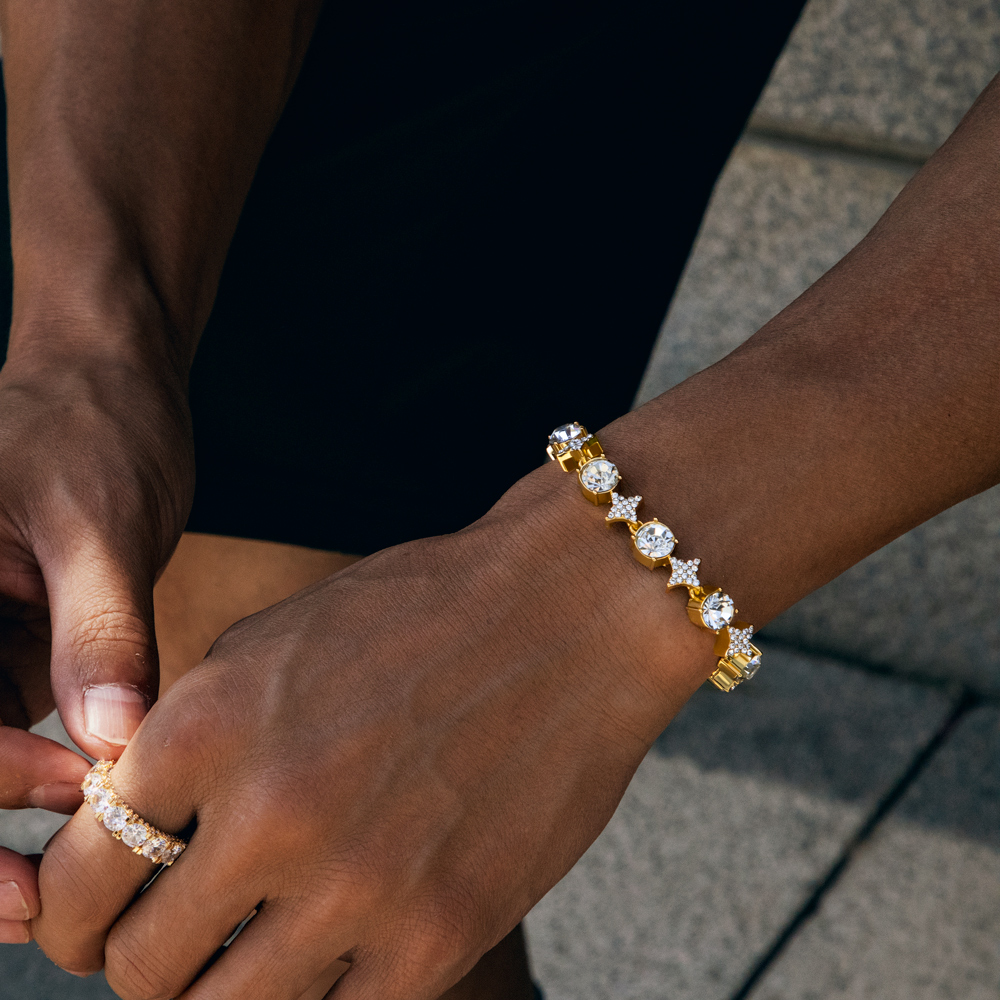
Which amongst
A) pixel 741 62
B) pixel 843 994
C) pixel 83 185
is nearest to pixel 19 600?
pixel 83 185

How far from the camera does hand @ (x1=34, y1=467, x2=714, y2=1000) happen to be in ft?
2.59

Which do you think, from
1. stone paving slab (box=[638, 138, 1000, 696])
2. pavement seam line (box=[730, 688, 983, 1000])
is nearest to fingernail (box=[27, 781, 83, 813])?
pavement seam line (box=[730, 688, 983, 1000])

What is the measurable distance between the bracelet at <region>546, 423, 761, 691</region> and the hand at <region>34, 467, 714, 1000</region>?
0.02 meters

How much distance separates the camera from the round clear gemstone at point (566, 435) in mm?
897

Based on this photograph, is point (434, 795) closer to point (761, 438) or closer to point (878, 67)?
point (761, 438)

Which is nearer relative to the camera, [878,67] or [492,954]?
[492,954]

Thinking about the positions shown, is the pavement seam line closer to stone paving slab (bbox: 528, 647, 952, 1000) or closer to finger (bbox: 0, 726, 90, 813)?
stone paving slab (bbox: 528, 647, 952, 1000)

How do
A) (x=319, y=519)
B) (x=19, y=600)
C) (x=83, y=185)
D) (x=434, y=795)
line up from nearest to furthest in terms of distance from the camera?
(x=434, y=795), (x=19, y=600), (x=83, y=185), (x=319, y=519)

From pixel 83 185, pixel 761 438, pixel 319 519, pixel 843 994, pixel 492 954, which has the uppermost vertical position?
pixel 761 438

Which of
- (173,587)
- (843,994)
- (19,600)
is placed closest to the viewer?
(19,600)

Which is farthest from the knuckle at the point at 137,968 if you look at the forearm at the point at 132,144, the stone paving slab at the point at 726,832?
the stone paving slab at the point at 726,832

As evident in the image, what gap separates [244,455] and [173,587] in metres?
0.28

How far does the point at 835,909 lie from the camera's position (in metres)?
2.06

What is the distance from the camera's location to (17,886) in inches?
35.1
